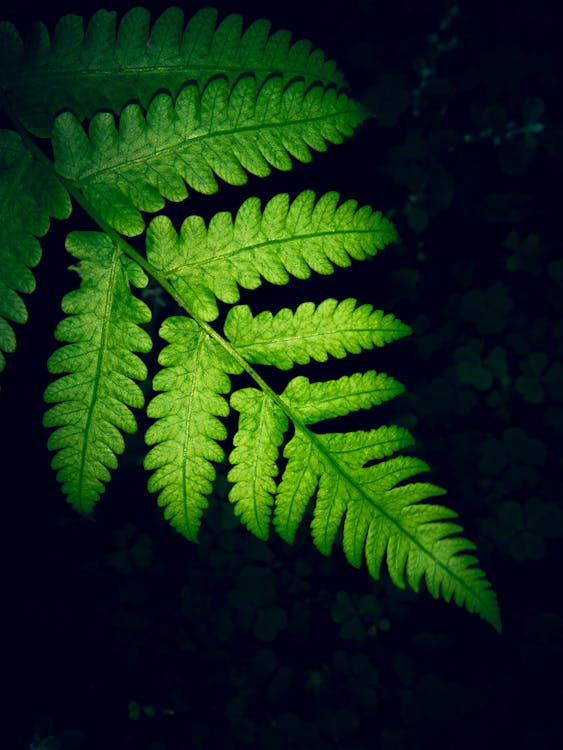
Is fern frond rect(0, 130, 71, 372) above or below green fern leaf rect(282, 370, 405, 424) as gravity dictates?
above

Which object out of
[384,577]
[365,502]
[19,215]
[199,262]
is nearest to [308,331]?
[199,262]

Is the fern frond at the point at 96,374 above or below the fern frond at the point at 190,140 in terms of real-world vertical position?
below

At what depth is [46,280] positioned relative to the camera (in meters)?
1.88

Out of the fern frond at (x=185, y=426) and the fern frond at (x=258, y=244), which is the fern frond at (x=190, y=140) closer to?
the fern frond at (x=258, y=244)

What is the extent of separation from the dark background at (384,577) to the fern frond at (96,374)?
1.08 metres

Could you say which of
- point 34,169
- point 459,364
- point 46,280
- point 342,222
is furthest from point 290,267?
point 459,364

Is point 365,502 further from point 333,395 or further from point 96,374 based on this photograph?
point 96,374

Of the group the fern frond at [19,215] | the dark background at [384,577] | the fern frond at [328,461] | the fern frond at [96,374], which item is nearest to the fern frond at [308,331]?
the fern frond at [328,461]

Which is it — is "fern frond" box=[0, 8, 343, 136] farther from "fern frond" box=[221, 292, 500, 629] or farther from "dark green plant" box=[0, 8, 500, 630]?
"fern frond" box=[221, 292, 500, 629]

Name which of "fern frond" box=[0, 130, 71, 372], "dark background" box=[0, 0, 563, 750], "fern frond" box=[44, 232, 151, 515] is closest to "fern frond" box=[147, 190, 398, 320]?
"fern frond" box=[44, 232, 151, 515]

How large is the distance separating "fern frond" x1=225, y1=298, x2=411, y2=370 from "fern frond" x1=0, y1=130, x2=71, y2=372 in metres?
0.50

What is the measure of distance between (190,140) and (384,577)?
213 centimetres

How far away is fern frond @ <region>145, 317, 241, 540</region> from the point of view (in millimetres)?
1229

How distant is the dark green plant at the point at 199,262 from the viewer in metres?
1.20
